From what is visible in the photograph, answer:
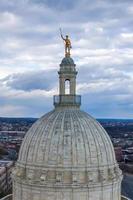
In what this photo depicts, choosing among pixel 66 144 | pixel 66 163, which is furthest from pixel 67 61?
pixel 66 163

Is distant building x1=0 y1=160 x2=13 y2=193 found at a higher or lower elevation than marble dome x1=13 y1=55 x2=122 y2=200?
lower

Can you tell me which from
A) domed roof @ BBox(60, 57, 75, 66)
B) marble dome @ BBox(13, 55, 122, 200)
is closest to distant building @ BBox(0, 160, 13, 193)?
domed roof @ BBox(60, 57, 75, 66)

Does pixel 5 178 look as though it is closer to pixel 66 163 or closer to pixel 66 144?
pixel 66 144

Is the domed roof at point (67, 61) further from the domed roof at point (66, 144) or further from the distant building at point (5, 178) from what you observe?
the distant building at point (5, 178)

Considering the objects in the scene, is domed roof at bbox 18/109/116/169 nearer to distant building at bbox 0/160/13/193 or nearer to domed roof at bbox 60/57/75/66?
domed roof at bbox 60/57/75/66

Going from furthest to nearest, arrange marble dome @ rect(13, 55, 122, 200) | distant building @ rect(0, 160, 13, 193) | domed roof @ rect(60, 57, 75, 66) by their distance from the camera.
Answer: distant building @ rect(0, 160, 13, 193), domed roof @ rect(60, 57, 75, 66), marble dome @ rect(13, 55, 122, 200)

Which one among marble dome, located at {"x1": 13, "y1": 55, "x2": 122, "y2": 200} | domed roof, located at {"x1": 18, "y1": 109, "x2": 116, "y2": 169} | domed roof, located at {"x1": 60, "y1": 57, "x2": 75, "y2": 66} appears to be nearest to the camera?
marble dome, located at {"x1": 13, "y1": 55, "x2": 122, "y2": 200}

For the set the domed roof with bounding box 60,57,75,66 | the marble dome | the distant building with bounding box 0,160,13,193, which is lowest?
the distant building with bounding box 0,160,13,193

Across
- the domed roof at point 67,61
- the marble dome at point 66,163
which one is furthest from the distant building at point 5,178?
the marble dome at point 66,163
